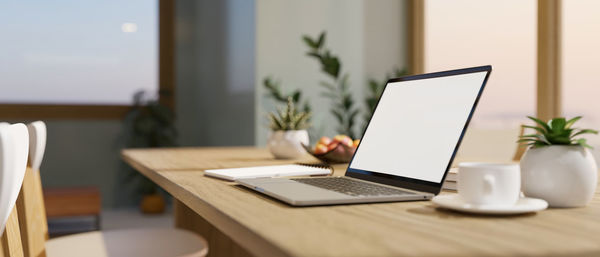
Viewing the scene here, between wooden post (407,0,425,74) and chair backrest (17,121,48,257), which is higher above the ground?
wooden post (407,0,425,74)

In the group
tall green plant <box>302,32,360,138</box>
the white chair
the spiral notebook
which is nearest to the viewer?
the spiral notebook

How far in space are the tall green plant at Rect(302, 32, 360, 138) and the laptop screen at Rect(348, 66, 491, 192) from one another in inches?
114

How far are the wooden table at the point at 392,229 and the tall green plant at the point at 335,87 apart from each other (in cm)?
322

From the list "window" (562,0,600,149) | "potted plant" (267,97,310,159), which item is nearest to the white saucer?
A: "potted plant" (267,97,310,159)

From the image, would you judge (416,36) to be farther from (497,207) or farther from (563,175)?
(497,207)

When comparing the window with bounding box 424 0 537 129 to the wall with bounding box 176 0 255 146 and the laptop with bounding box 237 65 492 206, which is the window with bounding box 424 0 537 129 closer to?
the wall with bounding box 176 0 255 146

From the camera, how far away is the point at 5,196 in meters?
0.75

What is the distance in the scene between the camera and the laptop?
883 mm

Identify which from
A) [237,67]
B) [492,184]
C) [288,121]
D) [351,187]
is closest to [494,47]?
[237,67]

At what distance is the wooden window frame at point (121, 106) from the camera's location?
525cm

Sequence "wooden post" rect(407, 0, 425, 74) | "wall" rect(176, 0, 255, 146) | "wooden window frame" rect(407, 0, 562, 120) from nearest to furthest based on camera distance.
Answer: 1. "wooden window frame" rect(407, 0, 562, 120)
2. "wall" rect(176, 0, 255, 146)
3. "wooden post" rect(407, 0, 425, 74)

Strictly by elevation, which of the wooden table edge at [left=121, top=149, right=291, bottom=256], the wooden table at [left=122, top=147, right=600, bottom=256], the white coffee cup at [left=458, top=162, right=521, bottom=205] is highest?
the white coffee cup at [left=458, top=162, right=521, bottom=205]

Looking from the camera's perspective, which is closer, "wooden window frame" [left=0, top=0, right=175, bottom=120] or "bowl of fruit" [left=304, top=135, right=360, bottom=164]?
"bowl of fruit" [left=304, top=135, right=360, bottom=164]

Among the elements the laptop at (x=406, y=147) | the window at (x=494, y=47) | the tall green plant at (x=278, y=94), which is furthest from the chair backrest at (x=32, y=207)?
the window at (x=494, y=47)
